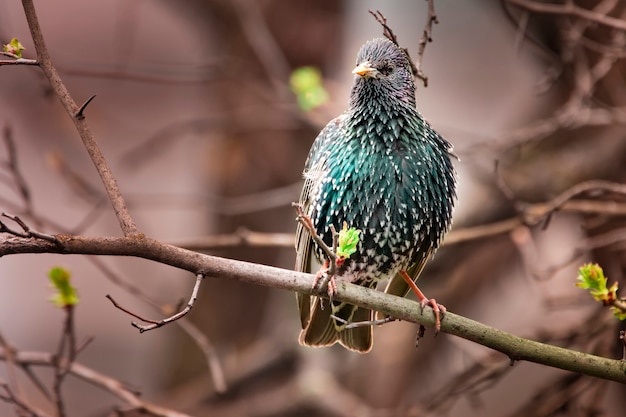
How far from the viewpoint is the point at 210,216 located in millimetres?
5730

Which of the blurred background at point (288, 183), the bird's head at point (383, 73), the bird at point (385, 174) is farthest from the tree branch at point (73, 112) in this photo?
the blurred background at point (288, 183)

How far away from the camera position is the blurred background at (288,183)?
3908 mm

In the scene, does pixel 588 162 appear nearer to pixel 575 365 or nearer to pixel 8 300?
pixel 575 365

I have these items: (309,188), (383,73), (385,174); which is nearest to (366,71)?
(383,73)

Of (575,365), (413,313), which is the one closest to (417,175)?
(413,313)

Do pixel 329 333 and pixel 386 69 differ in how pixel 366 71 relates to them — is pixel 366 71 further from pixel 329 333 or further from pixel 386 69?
pixel 329 333

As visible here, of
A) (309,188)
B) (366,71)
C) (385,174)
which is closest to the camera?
(366,71)

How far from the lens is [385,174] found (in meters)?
2.47

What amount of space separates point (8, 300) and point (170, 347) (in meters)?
1.82

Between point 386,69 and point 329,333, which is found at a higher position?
point 386,69

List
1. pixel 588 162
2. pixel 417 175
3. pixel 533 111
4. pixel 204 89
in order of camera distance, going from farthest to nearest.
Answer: pixel 204 89 → pixel 533 111 → pixel 588 162 → pixel 417 175

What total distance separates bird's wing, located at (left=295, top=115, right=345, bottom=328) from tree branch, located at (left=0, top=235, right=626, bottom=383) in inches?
23.5

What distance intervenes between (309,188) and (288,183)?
8.78 ft

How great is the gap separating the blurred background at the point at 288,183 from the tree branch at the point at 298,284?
4.03ft
